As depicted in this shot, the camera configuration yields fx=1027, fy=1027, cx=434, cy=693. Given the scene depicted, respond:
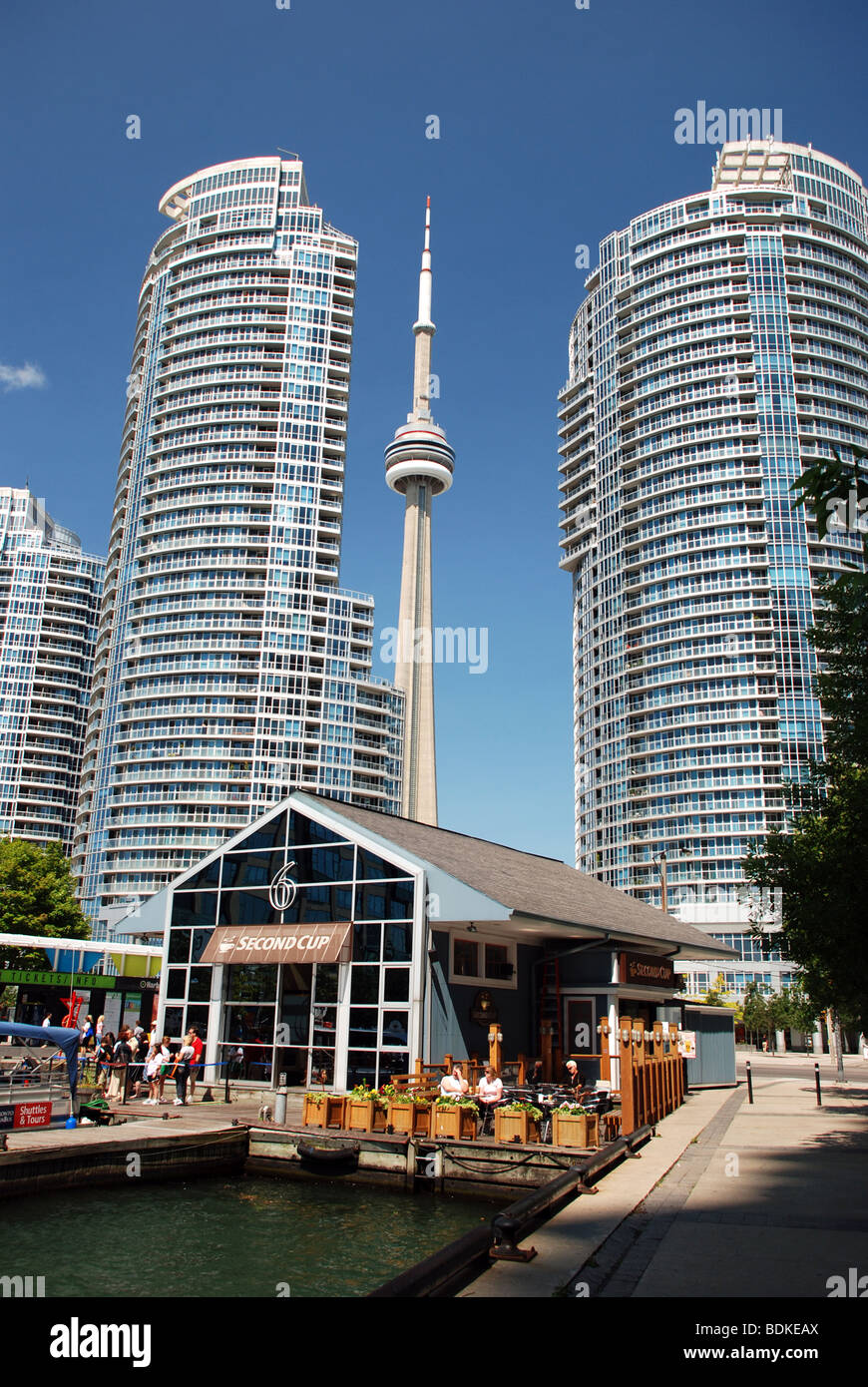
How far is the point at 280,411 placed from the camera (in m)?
120

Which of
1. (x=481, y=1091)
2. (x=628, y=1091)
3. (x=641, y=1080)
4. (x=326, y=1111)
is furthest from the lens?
(x=641, y=1080)

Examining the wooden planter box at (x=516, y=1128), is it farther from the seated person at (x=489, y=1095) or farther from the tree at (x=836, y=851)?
the tree at (x=836, y=851)

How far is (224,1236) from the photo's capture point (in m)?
16.0

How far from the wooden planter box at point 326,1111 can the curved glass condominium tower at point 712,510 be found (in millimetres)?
85309

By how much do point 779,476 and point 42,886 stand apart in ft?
279

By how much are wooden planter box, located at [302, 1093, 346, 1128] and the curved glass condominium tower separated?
8531 centimetres

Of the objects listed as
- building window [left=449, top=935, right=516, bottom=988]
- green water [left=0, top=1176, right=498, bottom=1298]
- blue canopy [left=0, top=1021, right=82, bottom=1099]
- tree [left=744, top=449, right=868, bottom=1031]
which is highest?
tree [left=744, top=449, right=868, bottom=1031]

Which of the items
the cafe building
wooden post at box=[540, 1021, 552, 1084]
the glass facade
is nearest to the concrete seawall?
the glass facade

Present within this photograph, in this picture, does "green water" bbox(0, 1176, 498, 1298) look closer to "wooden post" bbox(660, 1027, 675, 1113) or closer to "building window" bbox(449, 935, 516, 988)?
"building window" bbox(449, 935, 516, 988)

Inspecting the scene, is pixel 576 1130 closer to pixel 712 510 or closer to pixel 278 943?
pixel 278 943

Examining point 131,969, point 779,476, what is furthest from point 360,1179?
point 779,476

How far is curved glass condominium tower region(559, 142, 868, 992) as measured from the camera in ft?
352

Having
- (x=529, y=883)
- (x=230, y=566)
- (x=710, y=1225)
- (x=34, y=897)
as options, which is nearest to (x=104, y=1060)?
(x=529, y=883)

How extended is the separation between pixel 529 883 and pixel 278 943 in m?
8.32
